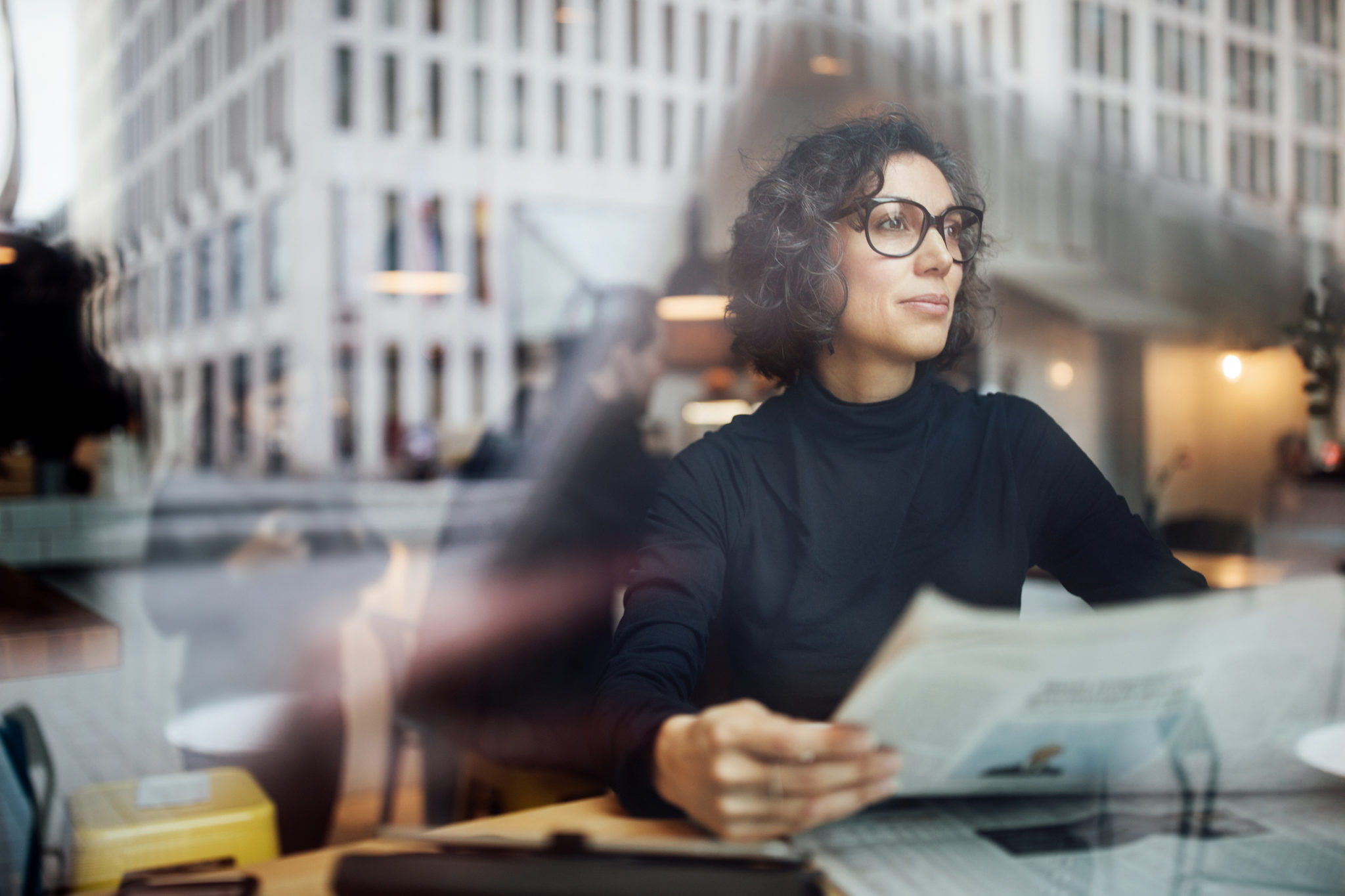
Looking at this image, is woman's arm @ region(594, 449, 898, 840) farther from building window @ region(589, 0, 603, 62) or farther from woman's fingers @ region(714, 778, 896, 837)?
building window @ region(589, 0, 603, 62)

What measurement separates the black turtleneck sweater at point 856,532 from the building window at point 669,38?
11.6 feet

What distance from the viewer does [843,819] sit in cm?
87

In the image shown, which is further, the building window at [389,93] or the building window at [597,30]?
the building window at [389,93]

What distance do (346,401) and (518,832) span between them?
5807 mm

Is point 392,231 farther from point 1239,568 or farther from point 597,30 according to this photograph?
point 1239,568

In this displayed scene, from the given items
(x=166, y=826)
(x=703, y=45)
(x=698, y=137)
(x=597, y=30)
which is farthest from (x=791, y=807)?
(x=597, y=30)

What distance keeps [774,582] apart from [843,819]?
0.88ft

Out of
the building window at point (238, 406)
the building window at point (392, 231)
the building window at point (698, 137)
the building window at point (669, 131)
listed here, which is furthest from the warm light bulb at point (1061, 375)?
the building window at point (392, 231)

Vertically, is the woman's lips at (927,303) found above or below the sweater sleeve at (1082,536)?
above

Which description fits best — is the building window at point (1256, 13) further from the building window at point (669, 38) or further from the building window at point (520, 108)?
the building window at point (520, 108)

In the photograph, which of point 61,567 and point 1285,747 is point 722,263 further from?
point 61,567

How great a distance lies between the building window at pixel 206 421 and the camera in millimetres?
3771

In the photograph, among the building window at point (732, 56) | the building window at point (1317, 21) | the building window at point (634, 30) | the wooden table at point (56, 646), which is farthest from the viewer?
the building window at point (634, 30)

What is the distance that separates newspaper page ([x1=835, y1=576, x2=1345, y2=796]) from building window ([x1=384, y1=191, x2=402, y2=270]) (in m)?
6.15
